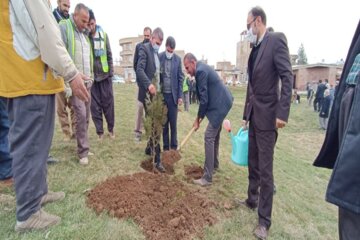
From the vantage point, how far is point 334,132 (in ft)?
5.40

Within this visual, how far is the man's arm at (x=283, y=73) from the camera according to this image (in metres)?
3.06

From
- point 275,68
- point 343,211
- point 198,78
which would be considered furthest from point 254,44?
point 343,211

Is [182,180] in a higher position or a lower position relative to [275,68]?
lower

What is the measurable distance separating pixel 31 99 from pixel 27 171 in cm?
63

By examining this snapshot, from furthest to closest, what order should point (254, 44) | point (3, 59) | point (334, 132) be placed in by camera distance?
point (254, 44) < point (3, 59) < point (334, 132)

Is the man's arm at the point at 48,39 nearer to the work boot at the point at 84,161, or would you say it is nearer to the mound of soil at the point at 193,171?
the work boot at the point at 84,161

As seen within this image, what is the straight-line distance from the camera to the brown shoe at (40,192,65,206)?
3.10m

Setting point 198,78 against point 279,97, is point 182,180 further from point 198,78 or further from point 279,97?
point 279,97

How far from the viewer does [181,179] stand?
4.52 meters

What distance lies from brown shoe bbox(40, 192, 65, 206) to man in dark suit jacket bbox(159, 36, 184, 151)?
2296mm

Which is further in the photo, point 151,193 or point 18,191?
point 151,193

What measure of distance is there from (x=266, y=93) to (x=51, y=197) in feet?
9.02

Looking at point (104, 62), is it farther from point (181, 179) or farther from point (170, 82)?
point (181, 179)

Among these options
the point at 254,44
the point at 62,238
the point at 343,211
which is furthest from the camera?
the point at 254,44
